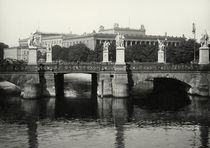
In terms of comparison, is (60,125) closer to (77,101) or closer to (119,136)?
(119,136)

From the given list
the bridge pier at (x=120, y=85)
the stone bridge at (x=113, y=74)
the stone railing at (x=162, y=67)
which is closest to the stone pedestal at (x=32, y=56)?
the stone bridge at (x=113, y=74)

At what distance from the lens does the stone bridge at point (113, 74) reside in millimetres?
72688

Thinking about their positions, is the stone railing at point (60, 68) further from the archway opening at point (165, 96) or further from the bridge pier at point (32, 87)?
the archway opening at point (165, 96)

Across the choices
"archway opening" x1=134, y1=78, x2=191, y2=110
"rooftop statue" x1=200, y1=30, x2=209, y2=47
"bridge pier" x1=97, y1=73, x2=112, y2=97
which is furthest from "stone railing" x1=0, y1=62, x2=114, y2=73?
"rooftop statue" x1=200, y1=30, x2=209, y2=47

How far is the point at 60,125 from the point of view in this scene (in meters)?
49.0

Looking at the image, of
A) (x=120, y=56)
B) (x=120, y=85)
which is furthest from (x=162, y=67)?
(x=120, y=85)

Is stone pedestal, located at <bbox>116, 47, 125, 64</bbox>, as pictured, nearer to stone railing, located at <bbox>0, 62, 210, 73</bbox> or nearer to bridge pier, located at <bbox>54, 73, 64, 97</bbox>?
stone railing, located at <bbox>0, 62, 210, 73</bbox>

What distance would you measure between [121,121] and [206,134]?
1204 centimetres

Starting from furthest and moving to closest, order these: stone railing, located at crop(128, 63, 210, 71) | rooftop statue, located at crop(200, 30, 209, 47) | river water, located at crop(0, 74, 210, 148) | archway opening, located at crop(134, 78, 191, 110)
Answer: rooftop statue, located at crop(200, 30, 209, 47), stone railing, located at crop(128, 63, 210, 71), archway opening, located at crop(134, 78, 191, 110), river water, located at crop(0, 74, 210, 148)

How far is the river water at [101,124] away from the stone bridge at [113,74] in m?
3.22

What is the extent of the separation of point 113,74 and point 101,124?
25432 mm

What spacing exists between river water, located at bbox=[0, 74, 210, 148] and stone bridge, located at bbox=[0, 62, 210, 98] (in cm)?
322

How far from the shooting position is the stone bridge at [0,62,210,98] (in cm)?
7269

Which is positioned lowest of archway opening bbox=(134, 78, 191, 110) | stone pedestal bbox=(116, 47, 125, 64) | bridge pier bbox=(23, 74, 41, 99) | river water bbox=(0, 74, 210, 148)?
river water bbox=(0, 74, 210, 148)
